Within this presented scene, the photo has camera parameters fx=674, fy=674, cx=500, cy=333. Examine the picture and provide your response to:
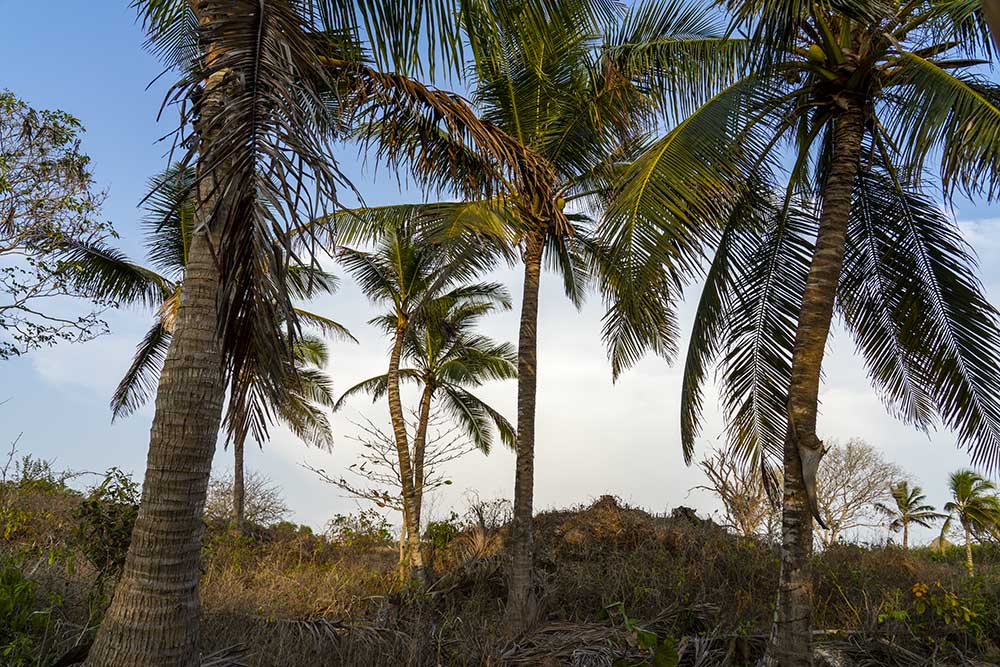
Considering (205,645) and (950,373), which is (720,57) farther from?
(205,645)

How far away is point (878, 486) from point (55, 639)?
1160 inches

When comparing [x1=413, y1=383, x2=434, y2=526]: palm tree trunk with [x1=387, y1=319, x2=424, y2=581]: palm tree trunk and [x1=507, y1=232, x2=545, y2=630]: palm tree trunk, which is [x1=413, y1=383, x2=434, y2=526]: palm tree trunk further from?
[x1=507, y1=232, x2=545, y2=630]: palm tree trunk

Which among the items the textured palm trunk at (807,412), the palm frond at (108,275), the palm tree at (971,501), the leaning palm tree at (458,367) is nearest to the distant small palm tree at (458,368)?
the leaning palm tree at (458,367)

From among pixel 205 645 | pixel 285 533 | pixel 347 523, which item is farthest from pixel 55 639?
pixel 285 533

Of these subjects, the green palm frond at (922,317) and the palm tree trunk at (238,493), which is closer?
the green palm frond at (922,317)

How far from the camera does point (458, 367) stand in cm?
2048

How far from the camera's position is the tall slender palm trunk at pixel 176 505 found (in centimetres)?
414

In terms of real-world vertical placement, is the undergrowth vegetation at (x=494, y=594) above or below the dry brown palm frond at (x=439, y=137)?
below

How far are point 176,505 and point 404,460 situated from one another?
11.6 metres

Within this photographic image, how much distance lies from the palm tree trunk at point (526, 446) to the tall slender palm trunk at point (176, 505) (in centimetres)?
594

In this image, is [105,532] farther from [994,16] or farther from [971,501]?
[971,501]

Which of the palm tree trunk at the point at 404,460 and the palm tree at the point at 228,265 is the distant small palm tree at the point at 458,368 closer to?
the palm tree trunk at the point at 404,460

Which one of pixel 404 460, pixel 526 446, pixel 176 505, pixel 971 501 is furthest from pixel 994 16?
pixel 971 501

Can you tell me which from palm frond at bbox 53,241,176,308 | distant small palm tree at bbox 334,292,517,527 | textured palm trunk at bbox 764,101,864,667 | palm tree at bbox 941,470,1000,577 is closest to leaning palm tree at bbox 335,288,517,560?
distant small palm tree at bbox 334,292,517,527
